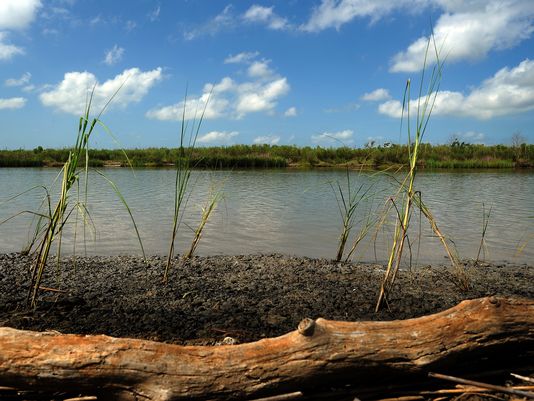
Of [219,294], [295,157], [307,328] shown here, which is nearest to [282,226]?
[219,294]

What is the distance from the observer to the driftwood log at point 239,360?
209 cm

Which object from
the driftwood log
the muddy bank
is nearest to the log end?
the driftwood log

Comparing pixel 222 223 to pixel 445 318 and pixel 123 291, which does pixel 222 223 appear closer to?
pixel 123 291

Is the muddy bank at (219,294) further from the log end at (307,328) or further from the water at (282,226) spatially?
the log end at (307,328)

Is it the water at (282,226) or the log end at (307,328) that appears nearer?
the log end at (307,328)

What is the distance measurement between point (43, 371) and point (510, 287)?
3861 mm

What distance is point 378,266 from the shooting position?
16.6 ft

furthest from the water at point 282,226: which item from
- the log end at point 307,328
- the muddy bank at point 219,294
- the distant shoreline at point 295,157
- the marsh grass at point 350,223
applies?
the distant shoreline at point 295,157

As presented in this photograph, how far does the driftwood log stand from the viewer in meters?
2.09

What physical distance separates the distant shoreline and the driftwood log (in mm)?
25615

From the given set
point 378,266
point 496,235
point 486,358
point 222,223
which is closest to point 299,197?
point 222,223

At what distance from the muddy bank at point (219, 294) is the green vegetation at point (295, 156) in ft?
76.3

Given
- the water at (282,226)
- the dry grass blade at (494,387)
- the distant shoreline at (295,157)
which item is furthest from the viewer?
the distant shoreline at (295,157)

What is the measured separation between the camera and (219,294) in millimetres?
3738
